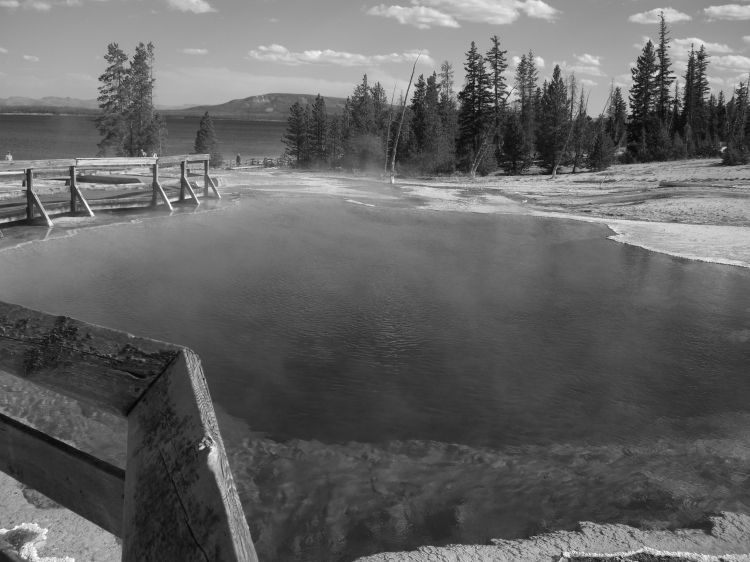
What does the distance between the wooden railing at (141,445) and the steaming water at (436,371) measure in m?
2.33

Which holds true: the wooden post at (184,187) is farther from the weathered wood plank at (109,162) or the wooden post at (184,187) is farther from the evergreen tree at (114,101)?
the evergreen tree at (114,101)

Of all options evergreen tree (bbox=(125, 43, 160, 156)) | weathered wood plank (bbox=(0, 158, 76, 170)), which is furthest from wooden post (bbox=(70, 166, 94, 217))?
evergreen tree (bbox=(125, 43, 160, 156))

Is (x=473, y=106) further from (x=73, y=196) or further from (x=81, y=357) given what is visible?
(x=81, y=357)

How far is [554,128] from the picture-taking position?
122 ft

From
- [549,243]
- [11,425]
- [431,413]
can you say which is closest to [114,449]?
[431,413]

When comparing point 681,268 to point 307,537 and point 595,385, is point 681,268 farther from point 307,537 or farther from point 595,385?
point 307,537

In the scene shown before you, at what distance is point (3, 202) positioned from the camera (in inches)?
644

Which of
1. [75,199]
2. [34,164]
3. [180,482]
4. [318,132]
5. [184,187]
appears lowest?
[75,199]

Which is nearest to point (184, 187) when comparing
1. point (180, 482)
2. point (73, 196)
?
point (73, 196)

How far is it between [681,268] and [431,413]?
7.98 m

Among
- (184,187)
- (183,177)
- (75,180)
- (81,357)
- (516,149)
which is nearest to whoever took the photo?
(81,357)

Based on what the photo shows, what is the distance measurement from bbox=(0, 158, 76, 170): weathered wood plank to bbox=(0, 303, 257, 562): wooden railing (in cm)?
1144

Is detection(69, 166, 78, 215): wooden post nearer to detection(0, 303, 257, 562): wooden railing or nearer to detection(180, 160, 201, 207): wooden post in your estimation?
detection(180, 160, 201, 207): wooden post

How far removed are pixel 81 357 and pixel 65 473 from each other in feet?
1.30
